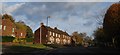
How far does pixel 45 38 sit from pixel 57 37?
1993 cm

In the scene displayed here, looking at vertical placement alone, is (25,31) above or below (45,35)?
above

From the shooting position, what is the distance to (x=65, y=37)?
15662cm

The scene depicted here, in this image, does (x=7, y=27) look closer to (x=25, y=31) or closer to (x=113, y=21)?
(x=25, y=31)

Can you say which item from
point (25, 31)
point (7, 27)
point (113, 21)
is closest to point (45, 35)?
point (25, 31)

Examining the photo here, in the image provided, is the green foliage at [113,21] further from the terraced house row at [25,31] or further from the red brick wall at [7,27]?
the red brick wall at [7,27]

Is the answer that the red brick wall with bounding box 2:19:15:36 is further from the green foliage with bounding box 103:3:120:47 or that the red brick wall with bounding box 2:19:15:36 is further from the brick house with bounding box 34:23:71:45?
the green foliage with bounding box 103:3:120:47

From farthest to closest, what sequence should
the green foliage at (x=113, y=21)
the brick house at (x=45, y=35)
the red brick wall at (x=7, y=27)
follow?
the brick house at (x=45, y=35) → the red brick wall at (x=7, y=27) → the green foliage at (x=113, y=21)

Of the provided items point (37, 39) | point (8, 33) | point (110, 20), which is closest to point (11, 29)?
point (8, 33)

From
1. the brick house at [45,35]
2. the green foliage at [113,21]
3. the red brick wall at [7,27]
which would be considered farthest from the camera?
the brick house at [45,35]

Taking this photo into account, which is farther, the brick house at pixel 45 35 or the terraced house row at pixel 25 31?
the brick house at pixel 45 35

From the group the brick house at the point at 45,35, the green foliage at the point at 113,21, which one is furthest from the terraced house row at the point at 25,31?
the green foliage at the point at 113,21

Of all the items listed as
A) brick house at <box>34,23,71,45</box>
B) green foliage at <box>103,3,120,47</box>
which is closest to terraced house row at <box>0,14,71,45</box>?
brick house at <box>34,23,71,45</box>

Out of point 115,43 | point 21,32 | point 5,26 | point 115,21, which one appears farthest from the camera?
point 21,32

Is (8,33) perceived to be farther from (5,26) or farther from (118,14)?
(118,14)
